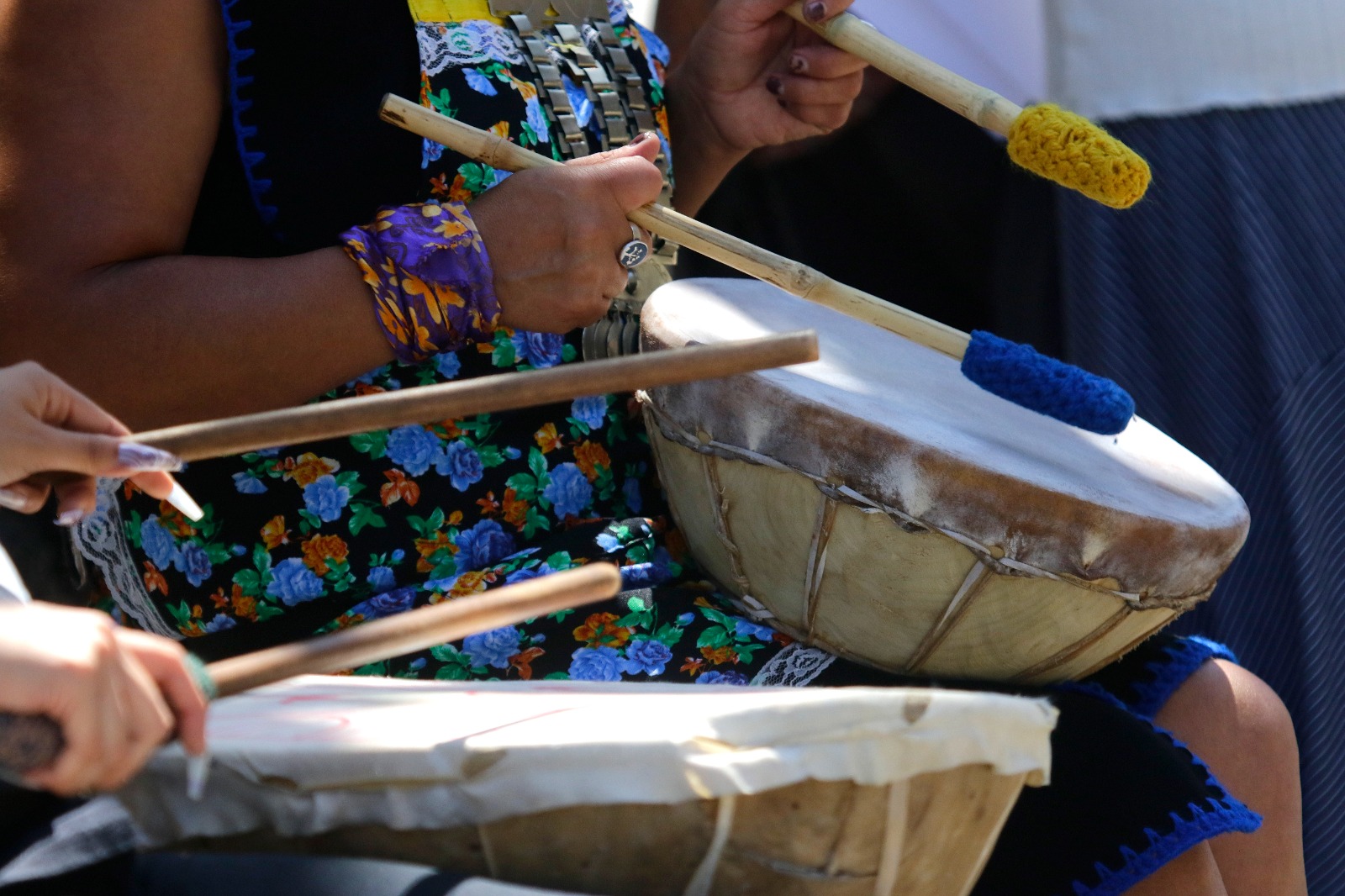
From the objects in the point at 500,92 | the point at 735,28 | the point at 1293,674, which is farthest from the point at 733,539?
the point at 1293,674

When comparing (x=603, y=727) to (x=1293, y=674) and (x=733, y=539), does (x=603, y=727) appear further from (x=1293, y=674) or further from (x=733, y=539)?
(x=1293, y=674)

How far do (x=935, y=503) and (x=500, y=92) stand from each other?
50 centimetres

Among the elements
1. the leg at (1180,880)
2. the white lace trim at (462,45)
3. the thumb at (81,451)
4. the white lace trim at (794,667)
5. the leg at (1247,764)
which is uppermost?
the white lace trim at (462,45)

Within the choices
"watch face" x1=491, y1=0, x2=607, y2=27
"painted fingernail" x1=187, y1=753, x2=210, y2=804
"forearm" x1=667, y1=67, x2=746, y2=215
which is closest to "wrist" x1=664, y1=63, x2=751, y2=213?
"forearm" x1=667, y1=67, x2=746, y2=215

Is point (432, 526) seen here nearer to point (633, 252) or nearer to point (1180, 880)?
point (633, 252)

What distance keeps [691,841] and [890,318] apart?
47cm

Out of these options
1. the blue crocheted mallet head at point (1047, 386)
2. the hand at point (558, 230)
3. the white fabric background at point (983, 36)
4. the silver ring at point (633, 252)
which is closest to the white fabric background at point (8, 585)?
the hand at point (558, 230)

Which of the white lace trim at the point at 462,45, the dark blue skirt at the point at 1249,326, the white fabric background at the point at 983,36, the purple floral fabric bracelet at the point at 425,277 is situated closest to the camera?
the purple floral fabric bracelet at the point at 425,277

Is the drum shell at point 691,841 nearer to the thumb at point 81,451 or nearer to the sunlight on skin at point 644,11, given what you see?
the thumb at point 81,451

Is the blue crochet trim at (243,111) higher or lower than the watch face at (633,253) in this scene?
higher

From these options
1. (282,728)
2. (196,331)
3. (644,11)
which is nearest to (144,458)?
(282,728)

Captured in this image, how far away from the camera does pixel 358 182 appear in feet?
3.13

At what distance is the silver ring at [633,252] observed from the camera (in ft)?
3.20

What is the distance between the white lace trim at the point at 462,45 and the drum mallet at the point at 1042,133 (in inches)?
13.1
